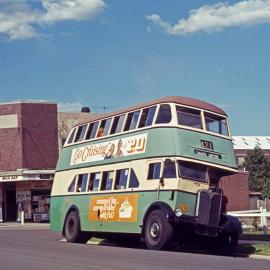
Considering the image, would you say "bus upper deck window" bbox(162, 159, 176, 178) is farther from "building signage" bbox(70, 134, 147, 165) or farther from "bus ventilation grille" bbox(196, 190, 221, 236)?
"building signage" bbox(70, 134, 147, 165)

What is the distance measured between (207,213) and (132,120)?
429 cm

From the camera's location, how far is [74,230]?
22.3 metres

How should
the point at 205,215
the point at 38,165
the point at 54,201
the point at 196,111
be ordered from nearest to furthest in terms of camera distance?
the point at 205,215, the point at 196,111, the point at 54,201, the point at 38,165

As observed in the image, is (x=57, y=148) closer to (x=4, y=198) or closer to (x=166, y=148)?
(x=4, y=198)

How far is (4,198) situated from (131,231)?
30084mm

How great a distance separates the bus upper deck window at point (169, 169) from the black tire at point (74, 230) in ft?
18.2

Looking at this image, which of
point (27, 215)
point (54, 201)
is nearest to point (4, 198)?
point (27, 215)

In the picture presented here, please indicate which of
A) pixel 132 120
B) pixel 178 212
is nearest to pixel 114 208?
pixel 132 120

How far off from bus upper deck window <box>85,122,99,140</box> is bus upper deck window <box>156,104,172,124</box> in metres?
4.11

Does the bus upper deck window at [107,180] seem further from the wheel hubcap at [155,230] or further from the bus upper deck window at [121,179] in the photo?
the wheel hubcap at [155,230]

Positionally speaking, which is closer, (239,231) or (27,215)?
(239,231)

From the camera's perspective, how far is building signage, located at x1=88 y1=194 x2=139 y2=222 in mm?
19141

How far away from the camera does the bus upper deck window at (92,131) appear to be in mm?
22252

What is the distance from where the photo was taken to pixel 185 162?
58.3ft
